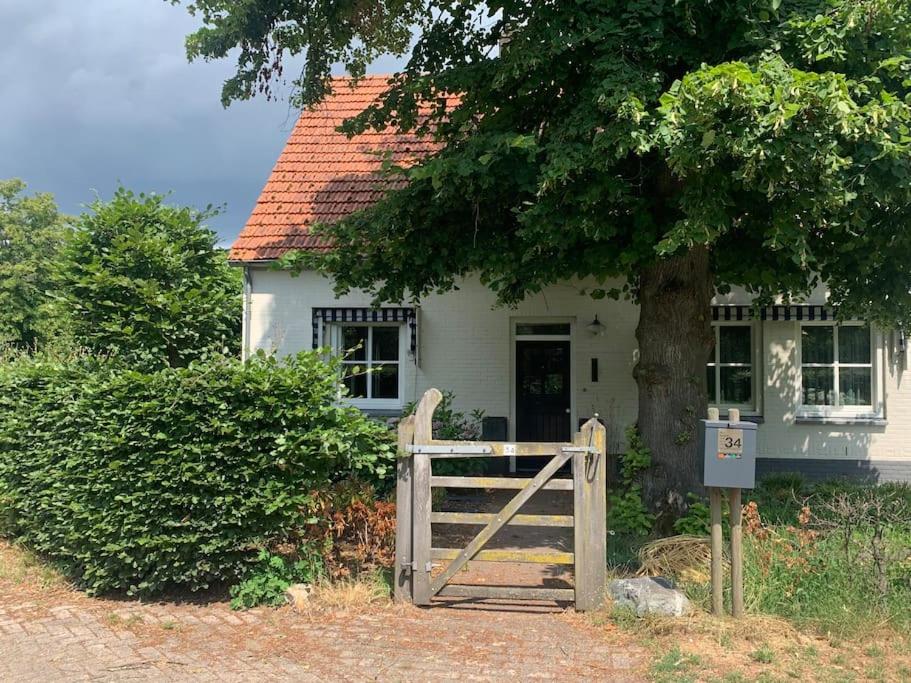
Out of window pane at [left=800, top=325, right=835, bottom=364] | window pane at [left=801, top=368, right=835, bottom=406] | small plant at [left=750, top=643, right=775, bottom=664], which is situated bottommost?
small plant at [left=750, top=643, right=775, bottom=664]

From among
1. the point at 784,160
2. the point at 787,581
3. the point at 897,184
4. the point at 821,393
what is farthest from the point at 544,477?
the point at 821,393

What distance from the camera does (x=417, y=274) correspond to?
291 inches

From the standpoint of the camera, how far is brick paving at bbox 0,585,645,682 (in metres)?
4.18

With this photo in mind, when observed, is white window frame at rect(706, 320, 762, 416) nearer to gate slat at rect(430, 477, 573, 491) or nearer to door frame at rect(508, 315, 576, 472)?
door frame at rect(508, 315, 576, 472)

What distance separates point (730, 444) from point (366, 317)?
7370 mm

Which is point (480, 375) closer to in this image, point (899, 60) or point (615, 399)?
point (615, 399)

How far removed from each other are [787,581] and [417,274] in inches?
180

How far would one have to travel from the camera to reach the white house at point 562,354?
34.2 feet

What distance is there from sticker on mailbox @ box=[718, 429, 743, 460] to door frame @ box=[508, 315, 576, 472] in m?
6.25

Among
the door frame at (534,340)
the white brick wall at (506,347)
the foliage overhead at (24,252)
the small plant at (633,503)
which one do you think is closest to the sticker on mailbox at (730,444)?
the small plant at (633,503)

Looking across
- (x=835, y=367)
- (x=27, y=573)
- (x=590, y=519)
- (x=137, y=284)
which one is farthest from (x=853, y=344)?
(x=27, y=573)

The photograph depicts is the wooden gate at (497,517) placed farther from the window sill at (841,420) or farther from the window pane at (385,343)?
the window sill at (841,420)

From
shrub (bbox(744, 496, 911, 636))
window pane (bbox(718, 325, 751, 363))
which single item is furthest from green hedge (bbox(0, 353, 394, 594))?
window pane (bbox(718, 325, 751, 363))

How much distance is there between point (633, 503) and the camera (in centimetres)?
702
